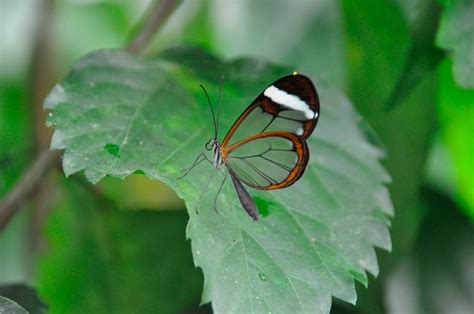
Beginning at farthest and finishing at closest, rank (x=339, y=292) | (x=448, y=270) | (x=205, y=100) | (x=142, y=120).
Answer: (x=448, y=270) → (x=205, y=100) → (x=142, y=120) → (x=339, y=292)

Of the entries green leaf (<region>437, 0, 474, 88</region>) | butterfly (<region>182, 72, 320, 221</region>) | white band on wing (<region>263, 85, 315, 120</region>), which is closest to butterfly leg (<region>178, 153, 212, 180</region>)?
butterfly (<region>182, 72, 320, 221</region>)

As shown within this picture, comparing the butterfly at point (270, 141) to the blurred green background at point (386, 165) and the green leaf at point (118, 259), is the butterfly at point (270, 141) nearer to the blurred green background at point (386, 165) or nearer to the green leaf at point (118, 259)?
the blurred green background at point (386, 165)

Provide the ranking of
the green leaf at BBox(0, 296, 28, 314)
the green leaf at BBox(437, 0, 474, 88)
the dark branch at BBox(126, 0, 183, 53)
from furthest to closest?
the dark branch at BBox(126, 0, 183, 53) < the green leaf at BBox(437, 0, 474, 88) < the green leaf at BBox(0, 296, 28, 314)

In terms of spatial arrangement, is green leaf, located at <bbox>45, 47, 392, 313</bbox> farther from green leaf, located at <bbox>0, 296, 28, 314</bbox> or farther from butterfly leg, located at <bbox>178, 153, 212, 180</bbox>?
green leaf, located at <bbox>0, 296, 28, 314</bbox>

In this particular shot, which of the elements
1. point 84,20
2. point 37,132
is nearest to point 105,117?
point 37,132

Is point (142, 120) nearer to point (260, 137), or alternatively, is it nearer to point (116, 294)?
point (260, 137)

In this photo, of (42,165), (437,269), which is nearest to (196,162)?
(42,165)
